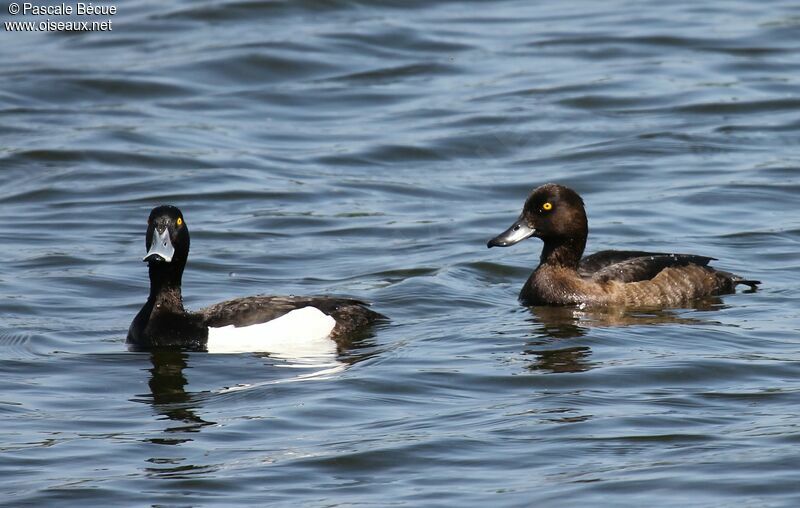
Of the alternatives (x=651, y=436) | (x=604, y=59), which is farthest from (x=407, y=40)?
(x=651, y=436)

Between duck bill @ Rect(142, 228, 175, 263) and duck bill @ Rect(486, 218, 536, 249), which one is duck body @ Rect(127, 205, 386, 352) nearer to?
duck bill @ Rect(142, 228, 175, 263)

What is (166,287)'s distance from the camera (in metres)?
11.8

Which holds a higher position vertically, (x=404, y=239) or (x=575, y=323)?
(x=404, y=239)

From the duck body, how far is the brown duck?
6.09ft

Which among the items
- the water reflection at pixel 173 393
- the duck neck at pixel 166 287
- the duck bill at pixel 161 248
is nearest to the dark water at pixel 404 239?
the water reflection at pixel 173 393

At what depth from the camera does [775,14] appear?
2544 centimetres

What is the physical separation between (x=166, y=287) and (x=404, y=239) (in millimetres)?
4159

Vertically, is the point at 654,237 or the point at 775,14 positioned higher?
the point at 775,14

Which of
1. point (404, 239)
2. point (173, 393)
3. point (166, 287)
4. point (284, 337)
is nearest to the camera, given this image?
point (173, 393)

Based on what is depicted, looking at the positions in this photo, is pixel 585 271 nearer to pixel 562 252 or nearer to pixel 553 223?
pixel 562 252

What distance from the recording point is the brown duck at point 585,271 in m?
12.9

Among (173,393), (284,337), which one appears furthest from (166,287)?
(173,393)

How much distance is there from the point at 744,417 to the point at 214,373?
3531 millimetres

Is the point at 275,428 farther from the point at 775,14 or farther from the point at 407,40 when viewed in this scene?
the point at 775,14
